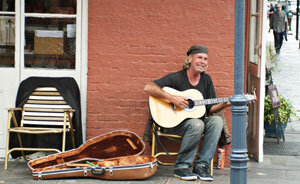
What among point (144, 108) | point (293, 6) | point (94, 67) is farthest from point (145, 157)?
point (293, 6)

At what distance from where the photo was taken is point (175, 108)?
6641 millimetres

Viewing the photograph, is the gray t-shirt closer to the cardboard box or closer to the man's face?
the cardboard box

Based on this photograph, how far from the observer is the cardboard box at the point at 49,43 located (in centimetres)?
736

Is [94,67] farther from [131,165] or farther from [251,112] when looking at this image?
[251,112]

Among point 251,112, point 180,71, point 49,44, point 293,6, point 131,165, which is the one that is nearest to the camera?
point 131,165

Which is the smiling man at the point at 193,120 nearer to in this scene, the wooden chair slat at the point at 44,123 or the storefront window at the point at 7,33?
the wooden chair slat at the point at 44,123

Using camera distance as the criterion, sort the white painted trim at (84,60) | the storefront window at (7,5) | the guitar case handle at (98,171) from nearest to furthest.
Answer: the guitar case handle at (98,171)
the white painted trim at (84,60)
the storefront window at (7,5)

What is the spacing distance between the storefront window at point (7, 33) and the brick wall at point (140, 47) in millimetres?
934

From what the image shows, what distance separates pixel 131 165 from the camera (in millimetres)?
6316

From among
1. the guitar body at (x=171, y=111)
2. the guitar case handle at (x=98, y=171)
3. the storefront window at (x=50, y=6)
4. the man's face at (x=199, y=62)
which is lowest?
the guitar case handle at (x=98, y=171)

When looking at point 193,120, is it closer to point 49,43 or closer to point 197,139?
point 197,139

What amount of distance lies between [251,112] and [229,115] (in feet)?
3.36

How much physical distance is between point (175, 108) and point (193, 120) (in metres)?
0.24

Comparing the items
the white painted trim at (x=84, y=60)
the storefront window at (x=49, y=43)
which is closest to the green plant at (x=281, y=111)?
the white painted trim at (x=84, y=60)
